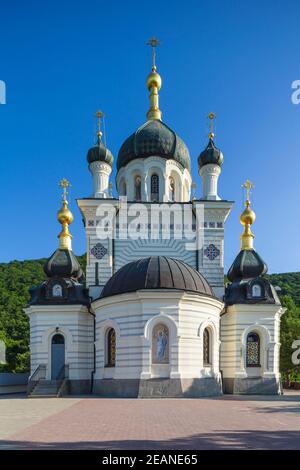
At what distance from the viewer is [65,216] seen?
30922 millimetres

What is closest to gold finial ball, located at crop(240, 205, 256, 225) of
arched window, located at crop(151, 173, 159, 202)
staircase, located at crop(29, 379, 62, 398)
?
arched window, located at crop(151, 173, 159, 202)

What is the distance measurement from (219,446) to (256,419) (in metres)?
4.77

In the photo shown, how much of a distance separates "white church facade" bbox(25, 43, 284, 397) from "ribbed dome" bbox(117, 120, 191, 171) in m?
0.08

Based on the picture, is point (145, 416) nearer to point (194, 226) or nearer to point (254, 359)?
point (254, 359)

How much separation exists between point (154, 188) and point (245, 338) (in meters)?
11.3

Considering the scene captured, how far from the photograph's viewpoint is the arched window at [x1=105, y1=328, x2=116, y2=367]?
78.1 ft

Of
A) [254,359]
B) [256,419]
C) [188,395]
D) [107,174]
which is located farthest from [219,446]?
[107,174]

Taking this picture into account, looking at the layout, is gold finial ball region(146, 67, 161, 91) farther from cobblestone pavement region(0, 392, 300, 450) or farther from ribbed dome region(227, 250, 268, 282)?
cobblestone pavement region(0, 392, 300, 450)

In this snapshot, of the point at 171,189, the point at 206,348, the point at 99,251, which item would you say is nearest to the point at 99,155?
the point at 171,189

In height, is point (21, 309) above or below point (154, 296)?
below

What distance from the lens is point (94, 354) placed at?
2664 centimetres

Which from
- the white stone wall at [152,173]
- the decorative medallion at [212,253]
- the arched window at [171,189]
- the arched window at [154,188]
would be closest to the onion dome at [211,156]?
the white stone wall at [152,173]

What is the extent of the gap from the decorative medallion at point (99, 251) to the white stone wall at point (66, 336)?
136 inches

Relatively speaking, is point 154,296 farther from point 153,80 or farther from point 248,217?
point 153,80
